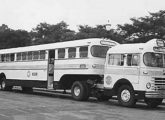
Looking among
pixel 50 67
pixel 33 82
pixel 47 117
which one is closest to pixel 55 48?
pixel 50 67

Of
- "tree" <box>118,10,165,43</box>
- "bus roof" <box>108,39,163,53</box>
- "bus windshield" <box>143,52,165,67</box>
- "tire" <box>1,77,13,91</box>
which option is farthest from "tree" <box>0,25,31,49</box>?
"bus windshield" <box>143,52,165,67</box>

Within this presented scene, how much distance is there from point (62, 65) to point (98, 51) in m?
2.64

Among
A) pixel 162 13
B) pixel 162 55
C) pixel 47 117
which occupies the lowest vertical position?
pixel 47 117

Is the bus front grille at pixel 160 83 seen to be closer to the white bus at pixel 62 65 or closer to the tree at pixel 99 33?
the white bus at pixel 62 65

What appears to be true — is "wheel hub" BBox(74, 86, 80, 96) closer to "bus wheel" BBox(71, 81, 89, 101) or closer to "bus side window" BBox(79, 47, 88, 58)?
"bus wheel" BBox(71, 81, 89, 101)

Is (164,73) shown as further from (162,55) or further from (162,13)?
(162,13)

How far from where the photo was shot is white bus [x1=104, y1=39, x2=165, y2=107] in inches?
640

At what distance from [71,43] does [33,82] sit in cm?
466

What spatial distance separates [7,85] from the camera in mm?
26875

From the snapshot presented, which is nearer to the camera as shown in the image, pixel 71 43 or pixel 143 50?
pixel 143 50

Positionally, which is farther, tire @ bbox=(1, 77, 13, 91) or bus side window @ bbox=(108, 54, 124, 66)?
tire @ bbox=(1, 77, 13, 91)

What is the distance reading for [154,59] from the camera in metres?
16.8

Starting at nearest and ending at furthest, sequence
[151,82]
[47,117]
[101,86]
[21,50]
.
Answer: [47,117], [151,82], [101,86], [21,50]

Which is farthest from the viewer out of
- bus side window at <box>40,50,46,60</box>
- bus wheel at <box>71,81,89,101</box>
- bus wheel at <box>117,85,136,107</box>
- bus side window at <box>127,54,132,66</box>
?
bus side window at <box>40,50,46,60</box>
